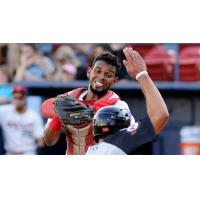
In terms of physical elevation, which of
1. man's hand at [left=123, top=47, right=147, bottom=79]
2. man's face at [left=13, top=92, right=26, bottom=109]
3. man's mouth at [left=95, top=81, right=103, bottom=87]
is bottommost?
man's face at [left=13, top=92, right=26, bottom=109]

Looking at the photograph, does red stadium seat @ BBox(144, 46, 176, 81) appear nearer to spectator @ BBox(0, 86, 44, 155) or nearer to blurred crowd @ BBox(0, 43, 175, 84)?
blurred crowd @ BBox(0, 43, 175, 84)

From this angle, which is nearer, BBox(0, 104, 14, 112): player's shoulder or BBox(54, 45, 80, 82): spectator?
BBox(0, 104, 14, 112): player's shoulder

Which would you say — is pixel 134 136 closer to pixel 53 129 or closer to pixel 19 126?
pixel 53 129

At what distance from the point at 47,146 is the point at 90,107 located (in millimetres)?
587

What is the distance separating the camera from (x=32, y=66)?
723 cm

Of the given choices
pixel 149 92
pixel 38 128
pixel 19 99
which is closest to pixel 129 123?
pixel 149 92

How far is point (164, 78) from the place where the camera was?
7254 millimetres

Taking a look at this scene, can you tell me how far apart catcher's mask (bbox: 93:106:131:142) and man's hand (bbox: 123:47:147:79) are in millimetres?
280

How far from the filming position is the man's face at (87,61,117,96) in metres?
6.41

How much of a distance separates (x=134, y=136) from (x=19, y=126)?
1581 mm

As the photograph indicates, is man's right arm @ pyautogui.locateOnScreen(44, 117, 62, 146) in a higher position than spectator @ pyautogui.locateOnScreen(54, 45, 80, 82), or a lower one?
lower

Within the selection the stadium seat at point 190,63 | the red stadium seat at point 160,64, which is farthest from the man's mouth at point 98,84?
the stadium seat at point 190,63

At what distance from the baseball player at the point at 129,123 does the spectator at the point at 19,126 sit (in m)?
0.86

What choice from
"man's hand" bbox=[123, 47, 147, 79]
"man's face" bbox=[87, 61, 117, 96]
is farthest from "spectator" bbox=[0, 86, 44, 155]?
"man's hand" bbox=[123, 47, 147, 79]
